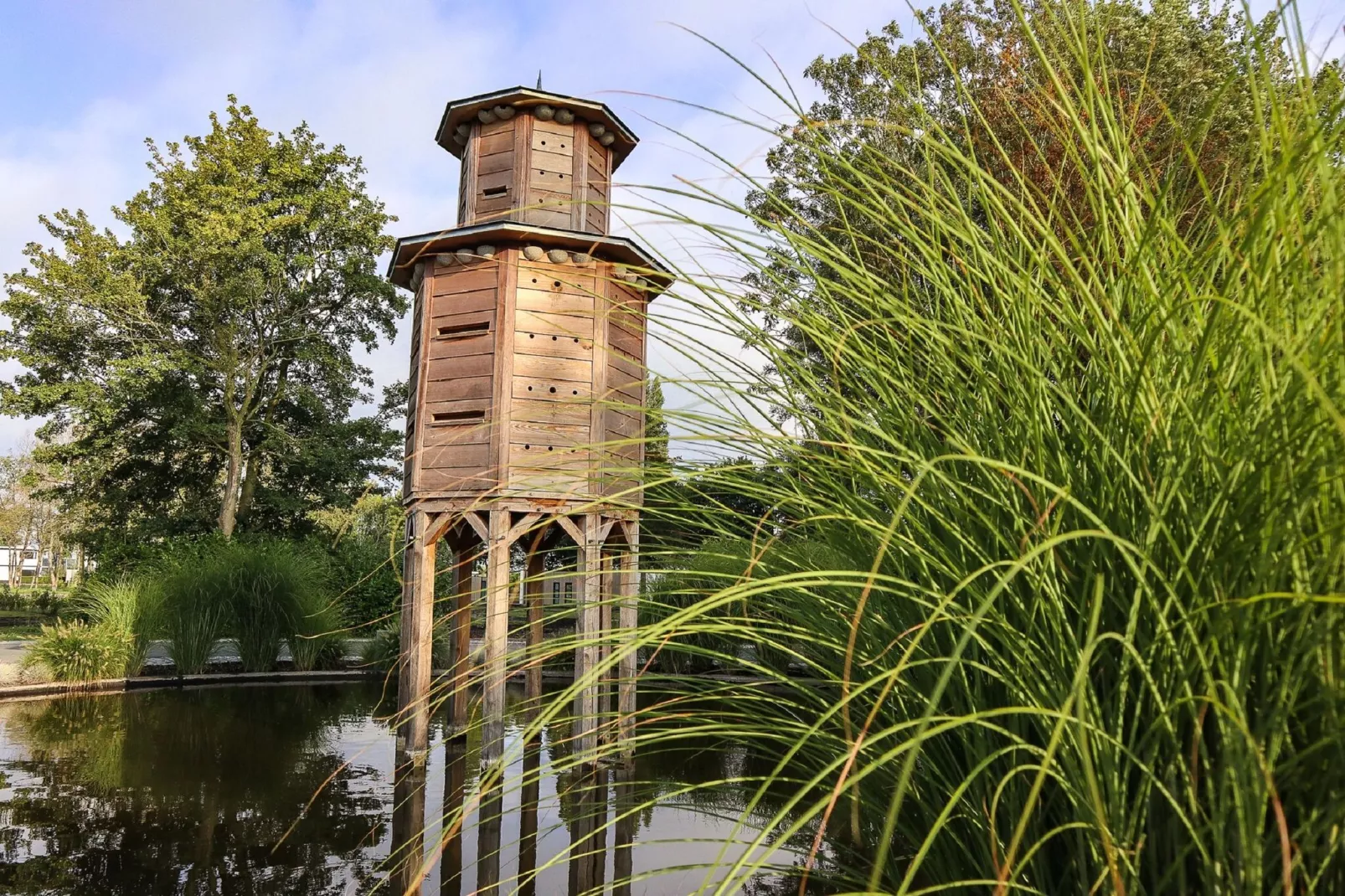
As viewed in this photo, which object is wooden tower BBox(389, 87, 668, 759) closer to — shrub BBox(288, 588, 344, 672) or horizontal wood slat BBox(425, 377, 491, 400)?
horizontal wood slat BBox(425, 377, 491, 400)

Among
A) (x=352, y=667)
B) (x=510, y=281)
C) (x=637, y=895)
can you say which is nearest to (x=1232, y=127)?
(x=510, y=281)

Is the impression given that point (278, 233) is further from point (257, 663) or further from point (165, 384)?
point (257, 663)

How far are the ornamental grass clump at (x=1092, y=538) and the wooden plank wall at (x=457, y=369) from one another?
6.38 m

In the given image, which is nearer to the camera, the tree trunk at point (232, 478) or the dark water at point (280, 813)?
the dark water at point (280, 813)

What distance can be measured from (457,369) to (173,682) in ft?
22.4

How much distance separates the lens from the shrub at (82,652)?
10758 millimetres

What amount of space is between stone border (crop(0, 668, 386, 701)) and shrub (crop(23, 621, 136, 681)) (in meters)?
0.12

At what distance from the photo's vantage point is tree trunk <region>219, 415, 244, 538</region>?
21062 millimetres

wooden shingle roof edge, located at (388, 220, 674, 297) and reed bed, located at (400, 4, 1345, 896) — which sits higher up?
wooden shingle roof edge, located at (388, 220, 674, 297)

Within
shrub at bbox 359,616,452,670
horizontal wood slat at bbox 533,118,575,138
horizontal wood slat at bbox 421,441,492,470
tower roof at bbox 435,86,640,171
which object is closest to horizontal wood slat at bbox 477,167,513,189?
horizontal wood slat at bbox 533,118,575,138

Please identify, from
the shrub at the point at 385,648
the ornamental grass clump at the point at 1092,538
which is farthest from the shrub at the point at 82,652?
the ornamental grass clump at the point at 1092,538

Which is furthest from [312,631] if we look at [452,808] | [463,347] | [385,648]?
[452,808]

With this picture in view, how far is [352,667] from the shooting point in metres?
13.4

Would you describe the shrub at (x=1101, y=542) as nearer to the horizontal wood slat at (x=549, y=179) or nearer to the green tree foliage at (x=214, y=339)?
the horizontal wood slat at (x=549, y=179)
